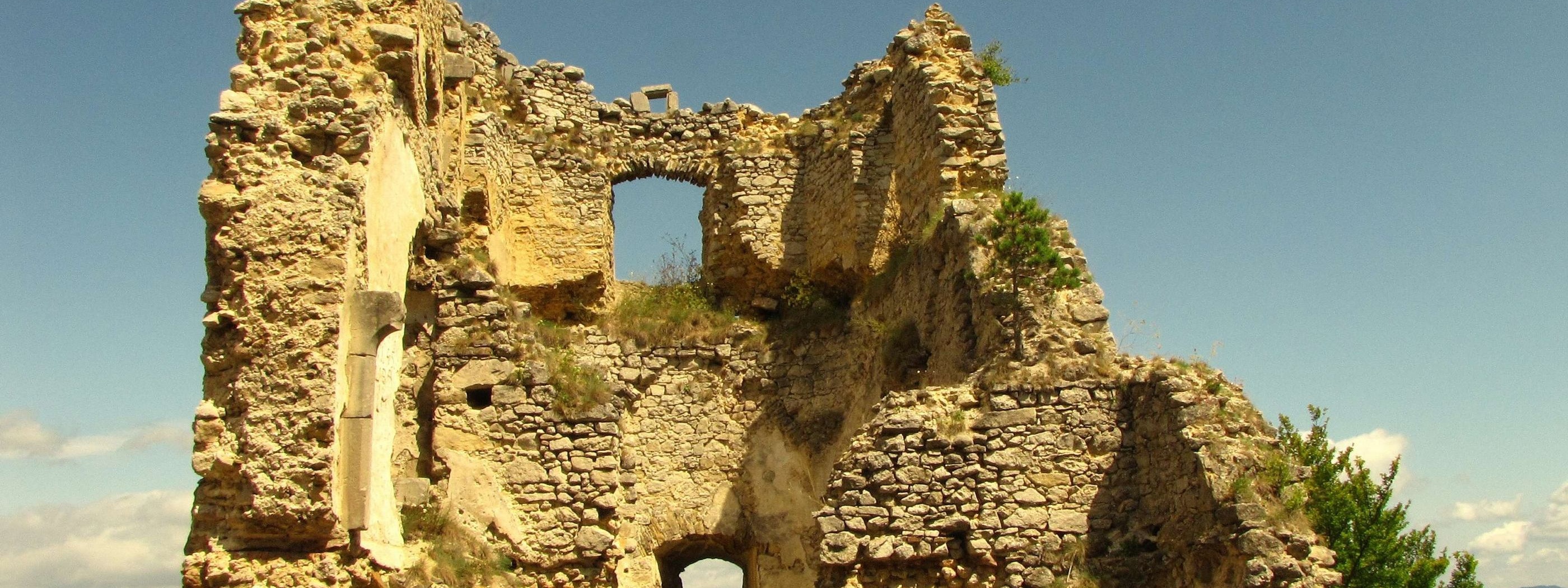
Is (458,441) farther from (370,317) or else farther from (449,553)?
(370,317)

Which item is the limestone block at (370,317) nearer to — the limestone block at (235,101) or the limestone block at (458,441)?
the limestone block at (235,101)

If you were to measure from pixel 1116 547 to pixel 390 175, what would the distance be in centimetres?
665

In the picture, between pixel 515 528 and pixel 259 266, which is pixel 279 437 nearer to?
→ pixel 259 266

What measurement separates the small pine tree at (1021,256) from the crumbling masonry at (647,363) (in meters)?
0.13

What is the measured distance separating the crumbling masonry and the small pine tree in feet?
0.42

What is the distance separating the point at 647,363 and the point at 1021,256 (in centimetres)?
538

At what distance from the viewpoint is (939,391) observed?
12219 millimetres

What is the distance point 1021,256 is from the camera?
12.7m

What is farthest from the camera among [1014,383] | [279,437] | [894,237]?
[894,237]

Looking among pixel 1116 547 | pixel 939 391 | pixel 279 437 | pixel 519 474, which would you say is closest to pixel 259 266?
pixel 279 437

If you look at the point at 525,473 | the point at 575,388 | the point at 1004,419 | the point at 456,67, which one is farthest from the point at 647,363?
the point at 1004,419

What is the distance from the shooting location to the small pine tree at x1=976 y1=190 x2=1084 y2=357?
1252cm

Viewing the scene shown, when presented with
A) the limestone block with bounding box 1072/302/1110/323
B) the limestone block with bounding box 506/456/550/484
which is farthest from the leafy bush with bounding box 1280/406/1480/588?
the limestone block with bounding box 506/456/550/484

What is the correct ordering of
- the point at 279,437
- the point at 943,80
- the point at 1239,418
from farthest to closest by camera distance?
1. the point at 943,80
2. the point at 1239,418
3. the point at 279,437
